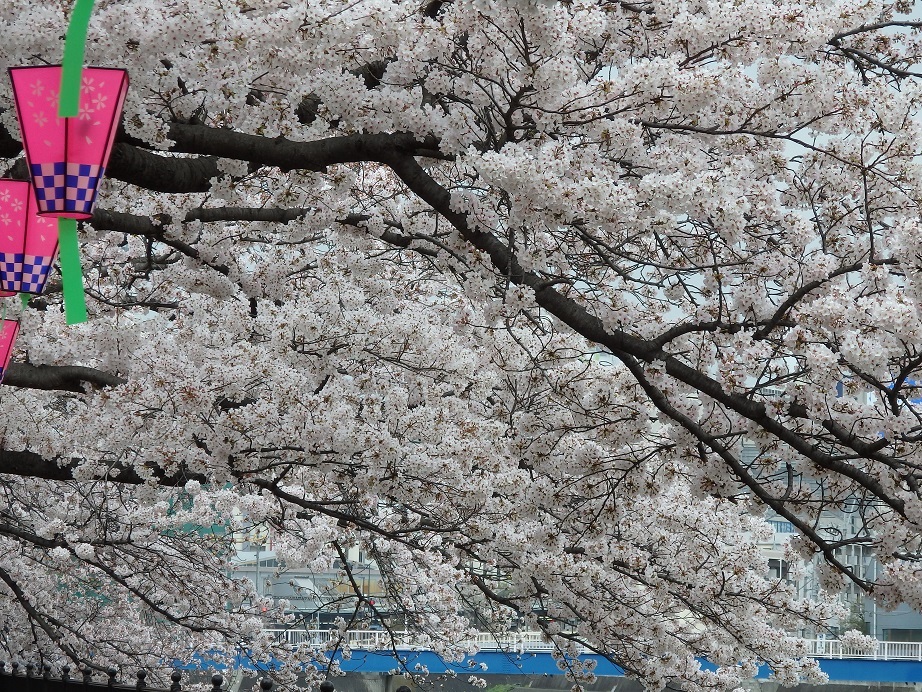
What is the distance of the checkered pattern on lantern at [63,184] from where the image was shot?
312cm

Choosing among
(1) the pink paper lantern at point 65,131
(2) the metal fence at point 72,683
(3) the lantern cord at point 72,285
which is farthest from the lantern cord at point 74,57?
(2) the metal fence at point 72,683

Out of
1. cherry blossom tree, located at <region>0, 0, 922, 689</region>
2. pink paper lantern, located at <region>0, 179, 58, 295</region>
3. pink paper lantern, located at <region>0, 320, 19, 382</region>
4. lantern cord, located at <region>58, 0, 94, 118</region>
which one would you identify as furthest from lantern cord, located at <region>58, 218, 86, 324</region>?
pink paper lantern, located at <region>0, 320, 19, 382</region>

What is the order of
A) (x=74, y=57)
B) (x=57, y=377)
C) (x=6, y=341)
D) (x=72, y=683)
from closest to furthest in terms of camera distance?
(x=74, y=57) < (x=72, y=683) < (x=6, y=341) < (x=57, y=377)

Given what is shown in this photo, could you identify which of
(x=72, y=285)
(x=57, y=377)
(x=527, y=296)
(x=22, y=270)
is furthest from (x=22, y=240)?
(x=57, y=377)

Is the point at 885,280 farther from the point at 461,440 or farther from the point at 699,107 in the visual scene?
the point at 461,440

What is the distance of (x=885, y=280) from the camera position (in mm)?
4555

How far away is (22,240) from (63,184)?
5.11ft

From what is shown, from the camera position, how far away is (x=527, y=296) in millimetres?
4613

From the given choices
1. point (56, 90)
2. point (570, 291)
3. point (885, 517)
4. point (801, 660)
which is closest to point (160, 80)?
point (56, 90)

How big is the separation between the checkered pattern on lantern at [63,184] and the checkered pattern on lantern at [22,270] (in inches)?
59.4

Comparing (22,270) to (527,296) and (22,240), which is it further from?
(527,296)

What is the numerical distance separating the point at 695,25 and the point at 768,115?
1.58 feet

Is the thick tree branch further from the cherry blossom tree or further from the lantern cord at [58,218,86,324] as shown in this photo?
the lantern cord at [58,218,86,324]

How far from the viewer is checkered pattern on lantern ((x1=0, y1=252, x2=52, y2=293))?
455 cm
